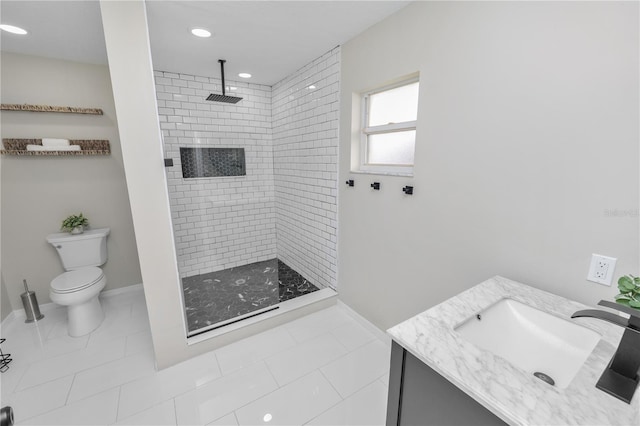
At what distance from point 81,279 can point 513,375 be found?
10.00ft

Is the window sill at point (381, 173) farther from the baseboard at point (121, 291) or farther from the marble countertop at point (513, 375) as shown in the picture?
the baseboard at point (121, 291)

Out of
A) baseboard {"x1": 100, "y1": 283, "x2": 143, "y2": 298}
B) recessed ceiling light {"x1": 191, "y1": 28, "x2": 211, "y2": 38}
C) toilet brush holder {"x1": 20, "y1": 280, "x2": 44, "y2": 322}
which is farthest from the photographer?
baseboard {"x1": 100, "y1": 283, "x2": 143, "y2": 298}

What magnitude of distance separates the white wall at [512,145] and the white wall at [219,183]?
1.74 m

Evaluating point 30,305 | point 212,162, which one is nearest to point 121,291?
point 30,305

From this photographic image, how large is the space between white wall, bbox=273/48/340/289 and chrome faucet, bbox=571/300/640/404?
6.47ft

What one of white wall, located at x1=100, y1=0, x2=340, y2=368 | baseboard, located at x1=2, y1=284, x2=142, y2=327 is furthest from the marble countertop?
baseboard, located at x1=2, y1=284, x2=142, y2=327

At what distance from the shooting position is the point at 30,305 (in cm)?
242

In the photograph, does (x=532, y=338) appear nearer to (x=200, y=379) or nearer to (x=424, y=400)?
(x=424, y=400)

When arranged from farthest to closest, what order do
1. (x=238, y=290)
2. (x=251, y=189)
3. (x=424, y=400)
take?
(x=251, y=189), (x=238, y=290), (x=424, y=400)

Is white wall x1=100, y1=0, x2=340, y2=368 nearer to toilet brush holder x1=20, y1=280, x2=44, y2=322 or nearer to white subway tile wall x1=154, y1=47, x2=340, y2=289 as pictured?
white subway tile wall x1=154, y1=47, x2=340, y2=289

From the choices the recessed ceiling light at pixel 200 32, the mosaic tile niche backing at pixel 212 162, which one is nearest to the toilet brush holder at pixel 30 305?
the mosaic tile niche backing at pixel 212 162

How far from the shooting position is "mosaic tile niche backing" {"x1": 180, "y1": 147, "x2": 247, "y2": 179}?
9.75 feet

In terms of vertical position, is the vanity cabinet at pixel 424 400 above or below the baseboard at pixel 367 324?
above

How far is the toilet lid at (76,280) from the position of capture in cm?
215
